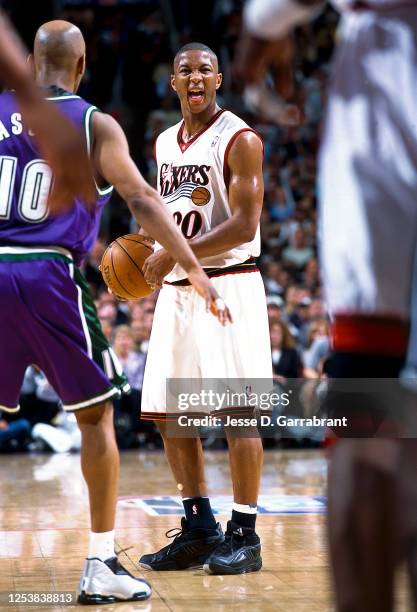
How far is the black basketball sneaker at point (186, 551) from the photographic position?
4504mm

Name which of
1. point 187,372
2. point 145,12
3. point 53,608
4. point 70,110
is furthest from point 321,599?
point 145,12

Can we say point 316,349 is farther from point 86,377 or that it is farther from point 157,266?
point 86,377

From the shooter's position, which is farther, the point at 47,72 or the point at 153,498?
the point at 153,498

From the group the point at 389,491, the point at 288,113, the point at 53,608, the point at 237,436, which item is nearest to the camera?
the point at 389,491

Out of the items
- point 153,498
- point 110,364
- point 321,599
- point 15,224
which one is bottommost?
point 153,498

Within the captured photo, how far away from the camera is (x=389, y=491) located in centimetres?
193

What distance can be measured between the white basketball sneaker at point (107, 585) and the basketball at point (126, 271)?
1.44 m

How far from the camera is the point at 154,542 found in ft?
16.5

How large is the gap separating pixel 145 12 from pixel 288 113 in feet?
52.3

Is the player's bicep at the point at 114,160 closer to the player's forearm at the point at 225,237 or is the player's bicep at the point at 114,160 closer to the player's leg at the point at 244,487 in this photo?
the player's forearm at the point at 225,237

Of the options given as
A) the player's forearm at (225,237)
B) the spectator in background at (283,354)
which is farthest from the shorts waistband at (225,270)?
the spectator in background at (283,354)

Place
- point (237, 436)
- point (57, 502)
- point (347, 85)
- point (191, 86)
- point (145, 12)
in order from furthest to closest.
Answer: point (145, 12)
point (57, 502)
point (191, 86)
point (237, 436)
point (347, 85)

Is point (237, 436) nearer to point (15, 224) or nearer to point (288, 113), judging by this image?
point (15, 224)

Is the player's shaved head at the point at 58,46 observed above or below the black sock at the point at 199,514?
above
